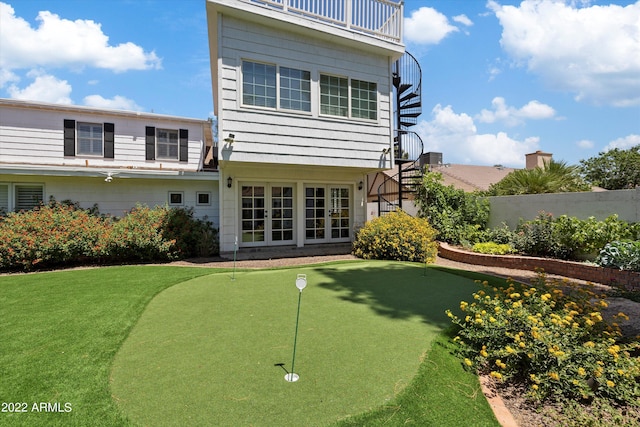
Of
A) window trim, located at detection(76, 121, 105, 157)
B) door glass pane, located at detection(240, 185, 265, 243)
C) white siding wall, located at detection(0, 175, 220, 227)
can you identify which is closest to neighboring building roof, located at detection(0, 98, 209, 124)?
window trim, located at detection(76, 121, 105, 157)

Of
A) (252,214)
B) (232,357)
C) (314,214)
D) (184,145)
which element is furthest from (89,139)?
(232,357)

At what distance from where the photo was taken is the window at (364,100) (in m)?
9.48

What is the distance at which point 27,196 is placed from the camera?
9.52m

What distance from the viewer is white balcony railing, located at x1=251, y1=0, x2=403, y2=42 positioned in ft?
27.9

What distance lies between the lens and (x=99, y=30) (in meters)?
9.52

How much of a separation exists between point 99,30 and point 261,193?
277 inches

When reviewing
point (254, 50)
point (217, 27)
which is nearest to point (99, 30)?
point (217, 27)

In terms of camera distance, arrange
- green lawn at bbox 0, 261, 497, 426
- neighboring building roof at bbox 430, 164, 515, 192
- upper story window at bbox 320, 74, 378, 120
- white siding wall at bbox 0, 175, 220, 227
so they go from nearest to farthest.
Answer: green lawn at bbox 0, 261, 497, 426
upper story window at bbox 320, 74, 378, 120
white siding wall at bbox 0, 175, 220, 227
neighboring building roof at bbox 430, 164, 515, 192

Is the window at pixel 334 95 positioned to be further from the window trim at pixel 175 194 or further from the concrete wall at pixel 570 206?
the concrete wall at pixel 570 206

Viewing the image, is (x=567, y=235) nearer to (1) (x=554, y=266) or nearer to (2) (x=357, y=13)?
(1) (x=554, y=266)

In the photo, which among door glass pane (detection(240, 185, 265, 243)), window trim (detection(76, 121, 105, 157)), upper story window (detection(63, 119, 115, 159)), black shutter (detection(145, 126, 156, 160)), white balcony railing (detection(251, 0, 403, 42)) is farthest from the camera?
black shutter (detection(145, 126, 156, 160))

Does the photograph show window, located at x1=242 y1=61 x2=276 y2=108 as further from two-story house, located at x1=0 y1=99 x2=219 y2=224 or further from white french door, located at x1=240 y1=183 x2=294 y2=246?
two-story house, located at x1=0 y1=99 x2=219 y2=224

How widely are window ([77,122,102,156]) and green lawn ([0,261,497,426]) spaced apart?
325 inches

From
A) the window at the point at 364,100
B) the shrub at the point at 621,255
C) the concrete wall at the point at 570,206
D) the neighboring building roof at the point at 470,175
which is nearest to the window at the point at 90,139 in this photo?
the window at the point at 364,100
